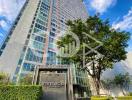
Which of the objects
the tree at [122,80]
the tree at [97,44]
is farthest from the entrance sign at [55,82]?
the tree at [122,80]

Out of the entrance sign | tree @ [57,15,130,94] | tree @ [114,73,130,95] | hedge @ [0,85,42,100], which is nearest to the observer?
hedge @ [0,85,42,100]

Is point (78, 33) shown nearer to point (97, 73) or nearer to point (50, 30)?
point (97, 73)

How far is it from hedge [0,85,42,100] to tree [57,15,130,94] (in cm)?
1385

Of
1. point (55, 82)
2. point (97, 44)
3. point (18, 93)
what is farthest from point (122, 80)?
point (18, 93)

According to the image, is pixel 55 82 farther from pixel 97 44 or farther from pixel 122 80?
pixel 122 80

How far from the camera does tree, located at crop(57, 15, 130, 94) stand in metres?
21.1

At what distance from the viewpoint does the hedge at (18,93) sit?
336 inches

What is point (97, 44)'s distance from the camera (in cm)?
2084

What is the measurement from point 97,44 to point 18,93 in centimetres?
1437

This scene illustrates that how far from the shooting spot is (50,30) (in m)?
46.8

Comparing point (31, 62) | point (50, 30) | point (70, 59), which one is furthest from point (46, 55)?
point (70, 59)

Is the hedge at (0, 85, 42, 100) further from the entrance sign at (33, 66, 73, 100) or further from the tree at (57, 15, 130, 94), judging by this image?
the tree at (57, 15, 130, 94)

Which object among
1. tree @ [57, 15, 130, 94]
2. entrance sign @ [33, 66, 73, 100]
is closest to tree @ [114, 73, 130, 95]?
tree @ [57, 15, 130, 94]

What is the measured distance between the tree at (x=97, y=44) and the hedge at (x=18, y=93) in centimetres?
1385
